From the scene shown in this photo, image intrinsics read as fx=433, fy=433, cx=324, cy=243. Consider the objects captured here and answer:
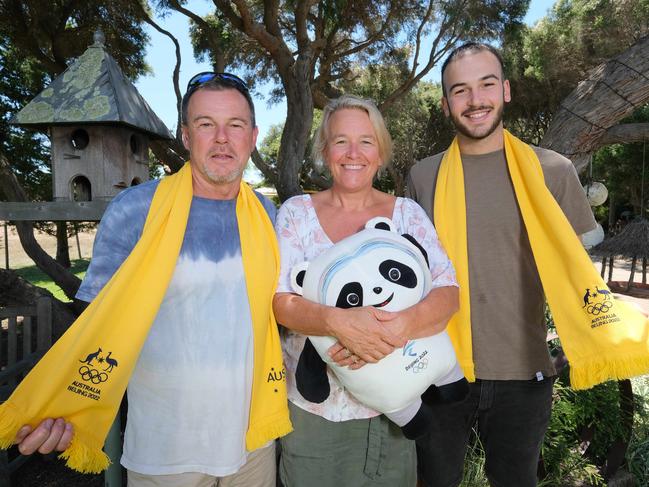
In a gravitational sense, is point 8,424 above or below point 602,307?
below

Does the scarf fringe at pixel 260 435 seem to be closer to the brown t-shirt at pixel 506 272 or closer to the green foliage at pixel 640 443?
the brown t-shirt at pixel 506 272

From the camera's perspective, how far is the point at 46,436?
59.1 inches

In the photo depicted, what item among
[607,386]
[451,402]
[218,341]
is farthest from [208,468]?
[607,386]

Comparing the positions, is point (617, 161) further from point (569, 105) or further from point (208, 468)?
point (208, 468)

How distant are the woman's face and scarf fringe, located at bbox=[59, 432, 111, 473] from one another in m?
1.47

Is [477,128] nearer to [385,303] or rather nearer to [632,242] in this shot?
[385,303]

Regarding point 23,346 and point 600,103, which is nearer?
point 600,103

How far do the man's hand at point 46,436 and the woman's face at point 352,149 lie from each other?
1.46 metres

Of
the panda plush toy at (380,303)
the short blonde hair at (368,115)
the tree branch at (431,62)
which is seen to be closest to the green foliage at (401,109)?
the tree branch at (431,62)

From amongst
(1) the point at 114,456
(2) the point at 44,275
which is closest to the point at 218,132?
(1) the point at 114,456

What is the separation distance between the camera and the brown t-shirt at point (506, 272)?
2123 mm

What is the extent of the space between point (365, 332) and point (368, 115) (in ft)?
3.39

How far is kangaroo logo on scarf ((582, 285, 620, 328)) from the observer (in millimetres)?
1961

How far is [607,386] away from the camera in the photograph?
139 inches
